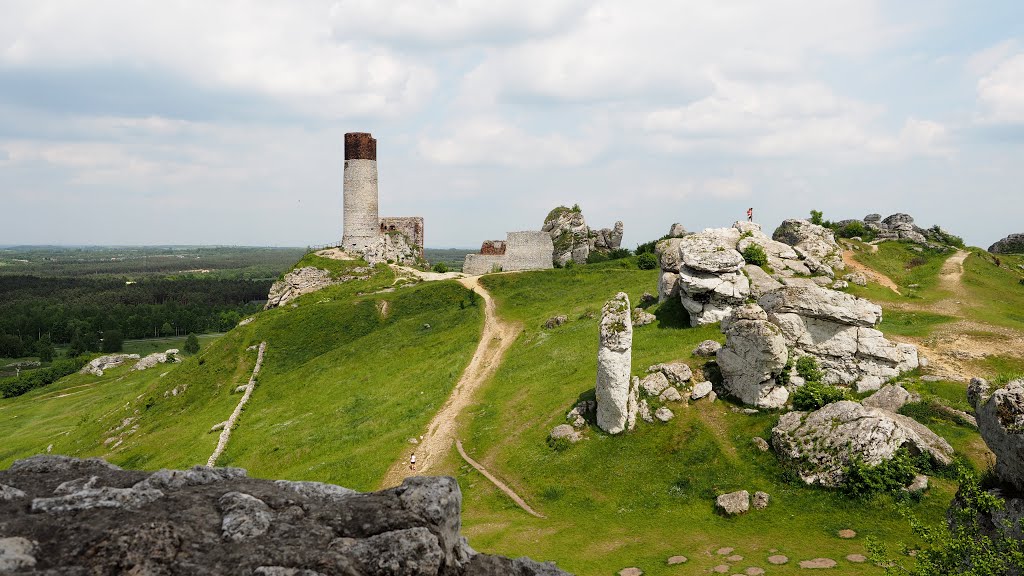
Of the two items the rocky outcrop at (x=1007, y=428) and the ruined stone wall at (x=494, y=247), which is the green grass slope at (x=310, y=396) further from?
the rocky outcrop at (x=1007, y=428)

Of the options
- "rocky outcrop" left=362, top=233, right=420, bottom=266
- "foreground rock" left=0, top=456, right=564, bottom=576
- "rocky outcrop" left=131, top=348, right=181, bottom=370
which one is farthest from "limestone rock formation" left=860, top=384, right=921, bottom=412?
"rocky outcrop" left=131, top=348, right=181, bottom=370

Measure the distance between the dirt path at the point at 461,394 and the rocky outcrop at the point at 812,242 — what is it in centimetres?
2934

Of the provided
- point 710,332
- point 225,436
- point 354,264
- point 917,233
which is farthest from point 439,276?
point 917,233

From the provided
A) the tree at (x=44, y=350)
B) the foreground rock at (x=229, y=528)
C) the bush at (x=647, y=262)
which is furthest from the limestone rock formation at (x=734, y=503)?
the tree at (x=44, y=350)

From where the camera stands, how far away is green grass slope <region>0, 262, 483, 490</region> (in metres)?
39.6

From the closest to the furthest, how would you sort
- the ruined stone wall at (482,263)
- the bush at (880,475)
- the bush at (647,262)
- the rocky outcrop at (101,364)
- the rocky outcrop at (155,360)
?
the bush at (880,475)
the bush at (647,262)
the ruined stone wall at (482,263)
the rocky outcrop at (155,360)
the rocky outcrop at (101,364)

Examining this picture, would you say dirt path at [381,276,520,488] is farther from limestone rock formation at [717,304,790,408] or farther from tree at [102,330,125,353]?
tree at [102,330,125,353]

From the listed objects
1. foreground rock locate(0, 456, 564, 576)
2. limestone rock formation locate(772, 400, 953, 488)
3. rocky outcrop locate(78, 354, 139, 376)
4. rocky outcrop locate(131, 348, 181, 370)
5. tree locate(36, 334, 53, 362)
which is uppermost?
foreground rock locate(0, 456, 564, 576)

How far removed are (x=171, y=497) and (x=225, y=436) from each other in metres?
40.2

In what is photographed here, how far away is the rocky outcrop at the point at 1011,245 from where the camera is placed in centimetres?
8425

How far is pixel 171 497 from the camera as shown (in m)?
10.5

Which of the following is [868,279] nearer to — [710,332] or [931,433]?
[710,332]

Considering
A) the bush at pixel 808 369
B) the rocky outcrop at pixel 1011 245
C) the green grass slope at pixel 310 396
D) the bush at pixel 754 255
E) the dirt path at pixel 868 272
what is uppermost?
the rocky outcrop at pixel 1011 245

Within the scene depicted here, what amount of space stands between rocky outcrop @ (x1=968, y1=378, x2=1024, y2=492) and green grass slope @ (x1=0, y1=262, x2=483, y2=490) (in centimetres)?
2820
